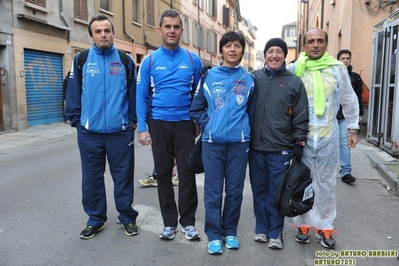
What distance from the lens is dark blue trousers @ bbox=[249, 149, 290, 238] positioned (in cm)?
329

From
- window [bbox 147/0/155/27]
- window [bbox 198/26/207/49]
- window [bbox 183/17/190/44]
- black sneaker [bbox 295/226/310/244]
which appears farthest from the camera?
window [bbox 198/26/207/49]

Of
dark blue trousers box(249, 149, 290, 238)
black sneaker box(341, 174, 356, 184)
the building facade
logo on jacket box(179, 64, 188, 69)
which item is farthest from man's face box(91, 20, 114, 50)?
the building facade

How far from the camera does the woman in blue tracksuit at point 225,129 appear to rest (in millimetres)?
3201

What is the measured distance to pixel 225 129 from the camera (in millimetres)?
3182

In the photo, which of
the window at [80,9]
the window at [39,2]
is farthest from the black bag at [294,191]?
the window at [80,9]

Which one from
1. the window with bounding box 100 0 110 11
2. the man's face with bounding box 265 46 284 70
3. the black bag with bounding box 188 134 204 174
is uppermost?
the window with bounding box 100 0 110 11

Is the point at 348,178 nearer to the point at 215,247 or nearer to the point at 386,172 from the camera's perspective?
the point at 386,172

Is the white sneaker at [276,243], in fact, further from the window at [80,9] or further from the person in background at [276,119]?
the window at [80,9]

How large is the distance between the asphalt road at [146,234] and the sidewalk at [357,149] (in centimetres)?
26

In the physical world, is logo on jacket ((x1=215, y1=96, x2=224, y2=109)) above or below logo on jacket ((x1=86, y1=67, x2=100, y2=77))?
below

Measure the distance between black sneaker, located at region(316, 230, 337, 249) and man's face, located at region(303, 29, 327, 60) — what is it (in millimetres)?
1658

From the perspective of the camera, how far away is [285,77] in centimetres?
325

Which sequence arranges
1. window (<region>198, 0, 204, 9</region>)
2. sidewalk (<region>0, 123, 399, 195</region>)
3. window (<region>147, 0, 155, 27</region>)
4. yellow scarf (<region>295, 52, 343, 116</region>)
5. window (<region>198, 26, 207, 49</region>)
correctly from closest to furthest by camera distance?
yellow scarf (<region>295, 52, 343, 116</region>), sidewalk (<region>0, 123, 399, 195</region>), window (<region>147, 0, 155, 27</region>), window (<region>198, 0, 204, 9</region>), window (<region>198, 26, 207, 49</region>)

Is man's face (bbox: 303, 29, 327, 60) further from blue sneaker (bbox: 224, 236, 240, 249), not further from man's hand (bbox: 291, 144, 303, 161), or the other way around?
blue sneaker (bbox: 224, 236, 240, 249)
